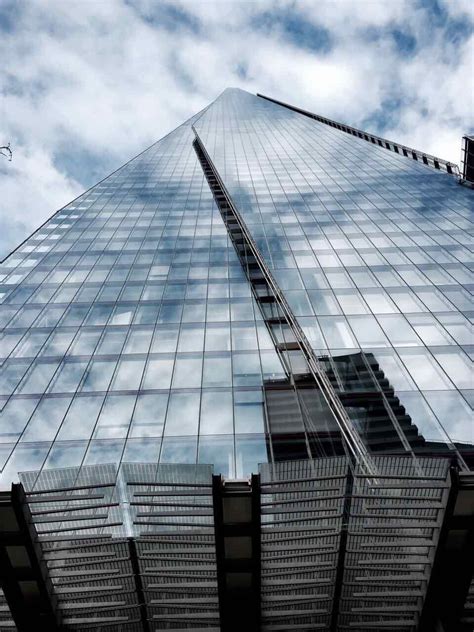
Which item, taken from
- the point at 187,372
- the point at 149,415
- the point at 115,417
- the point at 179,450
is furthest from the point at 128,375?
the point at 179,450

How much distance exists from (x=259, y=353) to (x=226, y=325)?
11.8ft

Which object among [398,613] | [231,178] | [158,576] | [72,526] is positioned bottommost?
[398,613]

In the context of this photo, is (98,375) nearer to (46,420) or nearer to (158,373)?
(158,373)

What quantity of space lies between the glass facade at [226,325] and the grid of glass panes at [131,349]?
92 millimetres

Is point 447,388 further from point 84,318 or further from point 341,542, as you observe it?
point 84,318

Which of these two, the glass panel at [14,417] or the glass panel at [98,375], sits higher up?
the glass panel at [98,375]

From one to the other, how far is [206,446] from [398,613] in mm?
8256

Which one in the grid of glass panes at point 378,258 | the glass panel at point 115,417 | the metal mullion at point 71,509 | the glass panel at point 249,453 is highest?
the grid of glass panes at point 378,258

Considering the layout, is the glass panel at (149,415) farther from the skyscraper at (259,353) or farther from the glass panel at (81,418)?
the glass panel at (81,418)

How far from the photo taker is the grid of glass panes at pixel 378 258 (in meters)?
22.4

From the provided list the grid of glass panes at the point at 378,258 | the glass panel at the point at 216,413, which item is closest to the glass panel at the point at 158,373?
the glass panel at the point at 216,413

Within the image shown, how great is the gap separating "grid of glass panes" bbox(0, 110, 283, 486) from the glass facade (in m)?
0.09

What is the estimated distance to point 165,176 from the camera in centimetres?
6138

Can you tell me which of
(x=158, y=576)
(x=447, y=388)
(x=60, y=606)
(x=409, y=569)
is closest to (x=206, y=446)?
(x=158, y=576)
